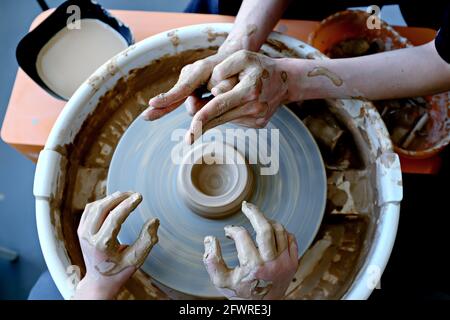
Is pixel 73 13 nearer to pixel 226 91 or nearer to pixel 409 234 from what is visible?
pixel 226 91

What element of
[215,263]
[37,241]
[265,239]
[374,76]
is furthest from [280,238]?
[37,241]

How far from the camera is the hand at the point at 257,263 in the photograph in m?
0.96

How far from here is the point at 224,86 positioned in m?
1.07

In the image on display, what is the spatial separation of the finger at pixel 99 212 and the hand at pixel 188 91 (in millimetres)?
216

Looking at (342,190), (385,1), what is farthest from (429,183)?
(385,1)

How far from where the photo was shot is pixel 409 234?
1799 mm

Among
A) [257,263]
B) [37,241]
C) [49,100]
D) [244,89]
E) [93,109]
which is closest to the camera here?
[257,263]

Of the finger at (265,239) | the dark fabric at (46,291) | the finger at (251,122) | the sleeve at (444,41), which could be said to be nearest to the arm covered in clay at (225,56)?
the finger at (251,122)

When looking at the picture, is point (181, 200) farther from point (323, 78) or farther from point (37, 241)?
point (37, 241)

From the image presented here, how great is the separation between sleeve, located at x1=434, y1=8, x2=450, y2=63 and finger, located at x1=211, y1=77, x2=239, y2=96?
502mm

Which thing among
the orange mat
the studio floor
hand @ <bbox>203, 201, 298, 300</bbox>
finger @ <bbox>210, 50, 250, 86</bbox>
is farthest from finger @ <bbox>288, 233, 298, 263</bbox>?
the studio floor

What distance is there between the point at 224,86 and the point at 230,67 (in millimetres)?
50

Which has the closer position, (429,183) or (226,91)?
(226,91)
